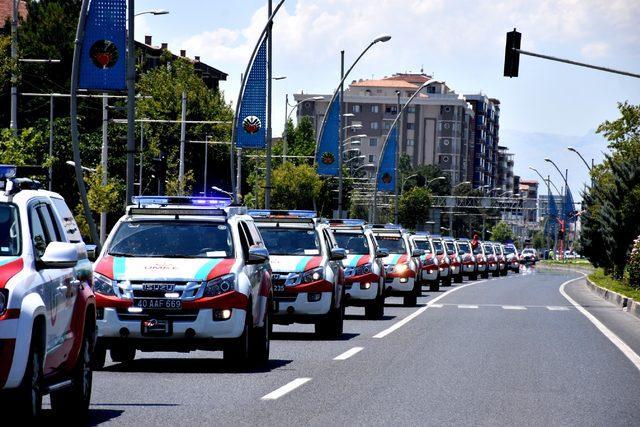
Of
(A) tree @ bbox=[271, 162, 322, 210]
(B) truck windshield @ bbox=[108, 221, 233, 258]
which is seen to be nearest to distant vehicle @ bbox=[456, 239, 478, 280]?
(A) tree @ bbox=[271, 162, 322, 210]

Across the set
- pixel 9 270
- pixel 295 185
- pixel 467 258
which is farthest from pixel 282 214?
pixel 295 185

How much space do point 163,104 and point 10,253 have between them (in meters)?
94.7

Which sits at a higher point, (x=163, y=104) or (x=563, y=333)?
(x=163, y=104)

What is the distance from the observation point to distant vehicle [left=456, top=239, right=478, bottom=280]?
2694 inches

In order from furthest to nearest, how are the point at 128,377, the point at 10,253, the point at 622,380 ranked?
the point at 622,380 < the point at 128,377 < the point at 10,253

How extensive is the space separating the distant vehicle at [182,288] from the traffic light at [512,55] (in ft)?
66.4

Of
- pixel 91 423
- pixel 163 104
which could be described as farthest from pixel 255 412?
pixel 163 104

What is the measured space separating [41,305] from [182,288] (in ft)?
20.7

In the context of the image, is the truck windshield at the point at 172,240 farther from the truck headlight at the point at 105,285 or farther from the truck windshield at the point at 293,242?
the truck windshield at the point at 293,242

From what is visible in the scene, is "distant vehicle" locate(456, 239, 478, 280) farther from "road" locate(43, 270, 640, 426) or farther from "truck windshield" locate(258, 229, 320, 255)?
"truck windshield" locate(258, 229, 320, 255)

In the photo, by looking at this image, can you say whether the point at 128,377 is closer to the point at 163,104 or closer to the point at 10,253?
the point at 10,253

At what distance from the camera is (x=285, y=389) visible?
14078 mm

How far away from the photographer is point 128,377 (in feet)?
49.9

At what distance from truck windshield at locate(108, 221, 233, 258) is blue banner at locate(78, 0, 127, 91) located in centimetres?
927
